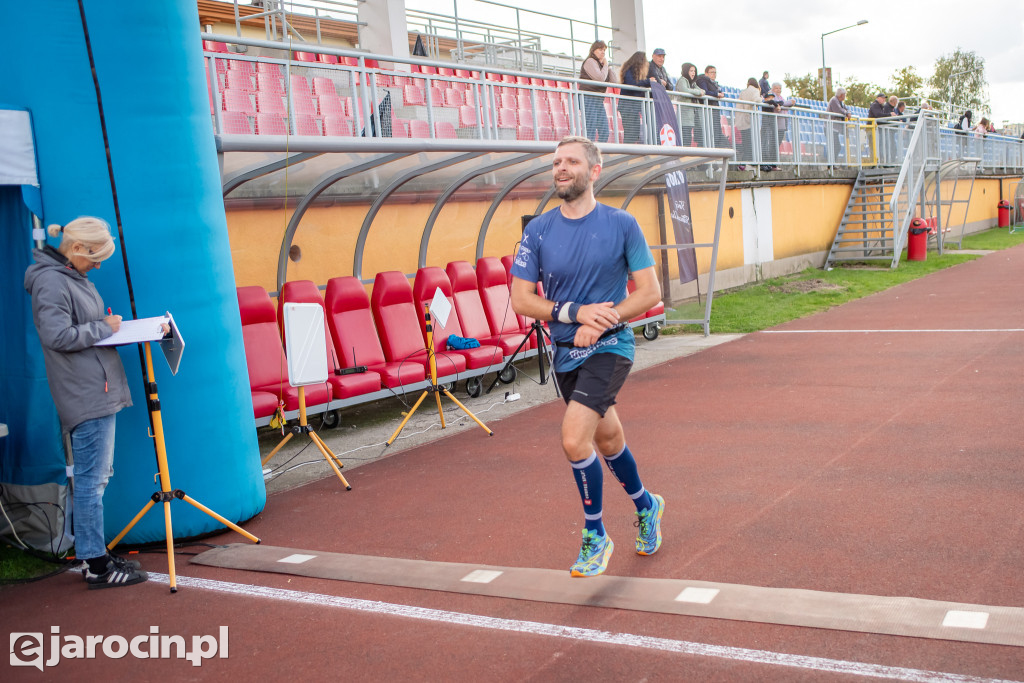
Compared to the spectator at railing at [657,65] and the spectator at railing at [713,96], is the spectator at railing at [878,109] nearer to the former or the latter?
the spectator at railing at [713,96]

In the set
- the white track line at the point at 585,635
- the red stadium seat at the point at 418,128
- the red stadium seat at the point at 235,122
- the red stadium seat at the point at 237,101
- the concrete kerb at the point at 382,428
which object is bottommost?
the concrete kerb at the point at 382,428

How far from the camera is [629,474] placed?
4.77m

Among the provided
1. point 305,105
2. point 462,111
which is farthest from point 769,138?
point 305,105

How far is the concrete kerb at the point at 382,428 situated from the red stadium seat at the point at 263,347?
511 mm

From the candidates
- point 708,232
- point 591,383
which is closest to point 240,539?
point 591,383

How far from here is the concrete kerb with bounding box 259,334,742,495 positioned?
25.3 feet

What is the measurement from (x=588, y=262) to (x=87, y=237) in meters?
2.76

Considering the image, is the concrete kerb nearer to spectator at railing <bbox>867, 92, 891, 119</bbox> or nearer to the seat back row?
the seat back row

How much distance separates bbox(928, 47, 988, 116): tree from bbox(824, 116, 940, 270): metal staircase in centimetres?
5460

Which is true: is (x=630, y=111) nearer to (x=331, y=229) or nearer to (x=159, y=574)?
(x=331, y=229)

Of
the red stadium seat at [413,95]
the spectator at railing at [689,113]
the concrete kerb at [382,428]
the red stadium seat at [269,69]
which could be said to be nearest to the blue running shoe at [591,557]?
the concrete kerb at [382,428]

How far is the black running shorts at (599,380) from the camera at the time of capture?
175 inches

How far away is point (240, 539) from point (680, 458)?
10.7 feet

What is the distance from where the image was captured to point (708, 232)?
51.6ft
